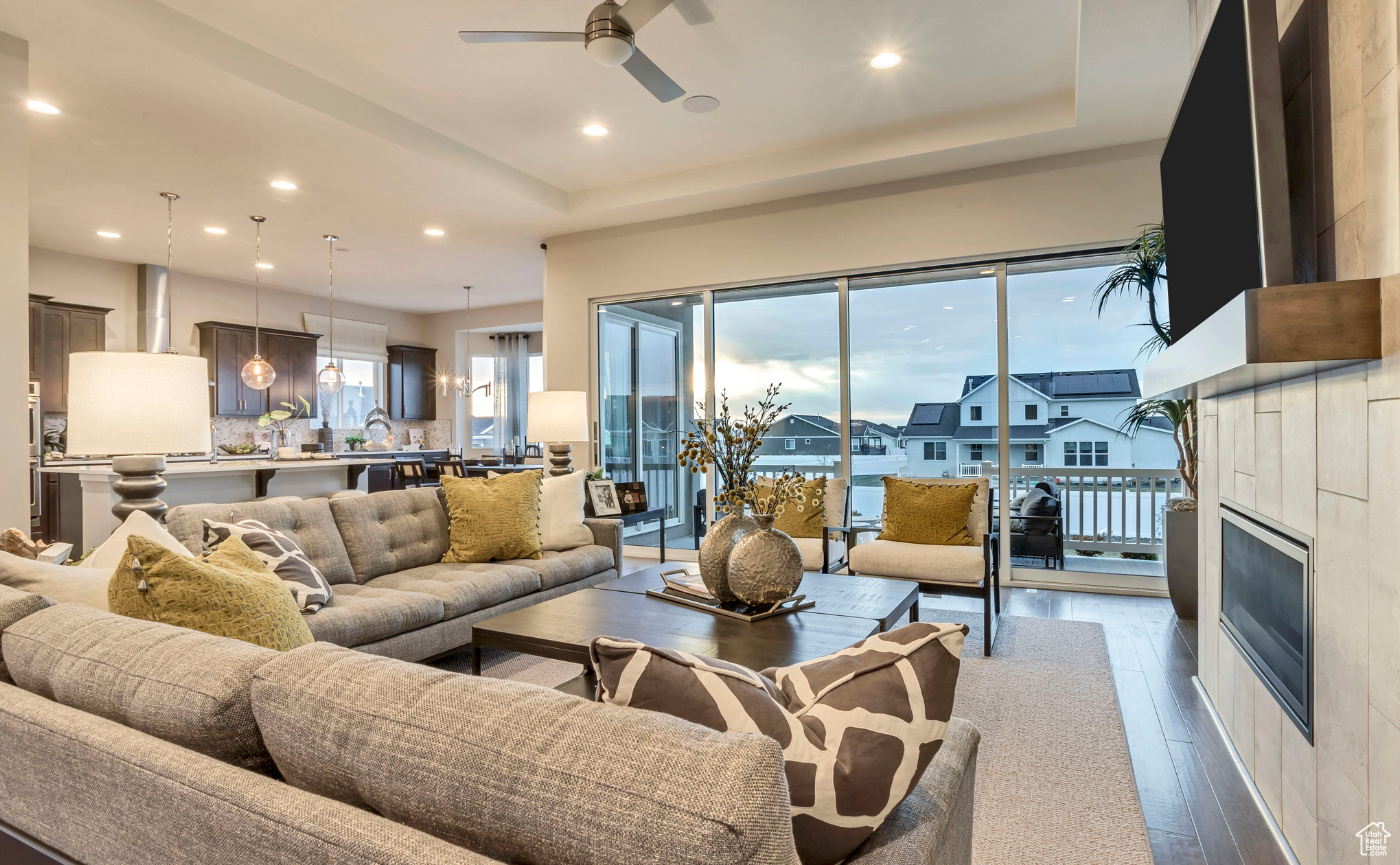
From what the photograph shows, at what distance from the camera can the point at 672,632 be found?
7.69 ft

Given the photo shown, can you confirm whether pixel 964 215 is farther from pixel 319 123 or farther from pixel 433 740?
pixel 433 740

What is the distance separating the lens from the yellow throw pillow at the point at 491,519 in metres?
3.55

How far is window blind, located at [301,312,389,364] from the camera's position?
8.70m

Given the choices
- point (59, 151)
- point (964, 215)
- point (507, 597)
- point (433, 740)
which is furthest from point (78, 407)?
point (964, 215)

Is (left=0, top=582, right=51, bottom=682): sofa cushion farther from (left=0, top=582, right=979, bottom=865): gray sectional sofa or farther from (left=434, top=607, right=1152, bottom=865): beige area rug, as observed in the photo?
(left=434, top=607, right=1152, bottom=865): beige area rug

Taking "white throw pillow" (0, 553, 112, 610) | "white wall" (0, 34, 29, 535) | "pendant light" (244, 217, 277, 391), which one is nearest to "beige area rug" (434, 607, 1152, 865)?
"white throw pillow" (0, 553, 112, 610)

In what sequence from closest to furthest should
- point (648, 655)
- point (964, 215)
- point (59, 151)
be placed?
1. point (648, 655)
2. point (59, 151)
3. point (964, 215)

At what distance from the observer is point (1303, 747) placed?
1714mm

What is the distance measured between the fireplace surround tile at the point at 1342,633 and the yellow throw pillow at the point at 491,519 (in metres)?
2.99

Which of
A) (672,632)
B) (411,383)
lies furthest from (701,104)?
(411,383)

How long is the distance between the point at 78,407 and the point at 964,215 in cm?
458

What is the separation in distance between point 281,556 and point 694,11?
278 cm

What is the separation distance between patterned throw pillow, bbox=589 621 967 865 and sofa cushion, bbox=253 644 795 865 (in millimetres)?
123

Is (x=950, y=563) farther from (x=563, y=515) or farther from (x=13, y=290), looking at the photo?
(x=13, y=290)
